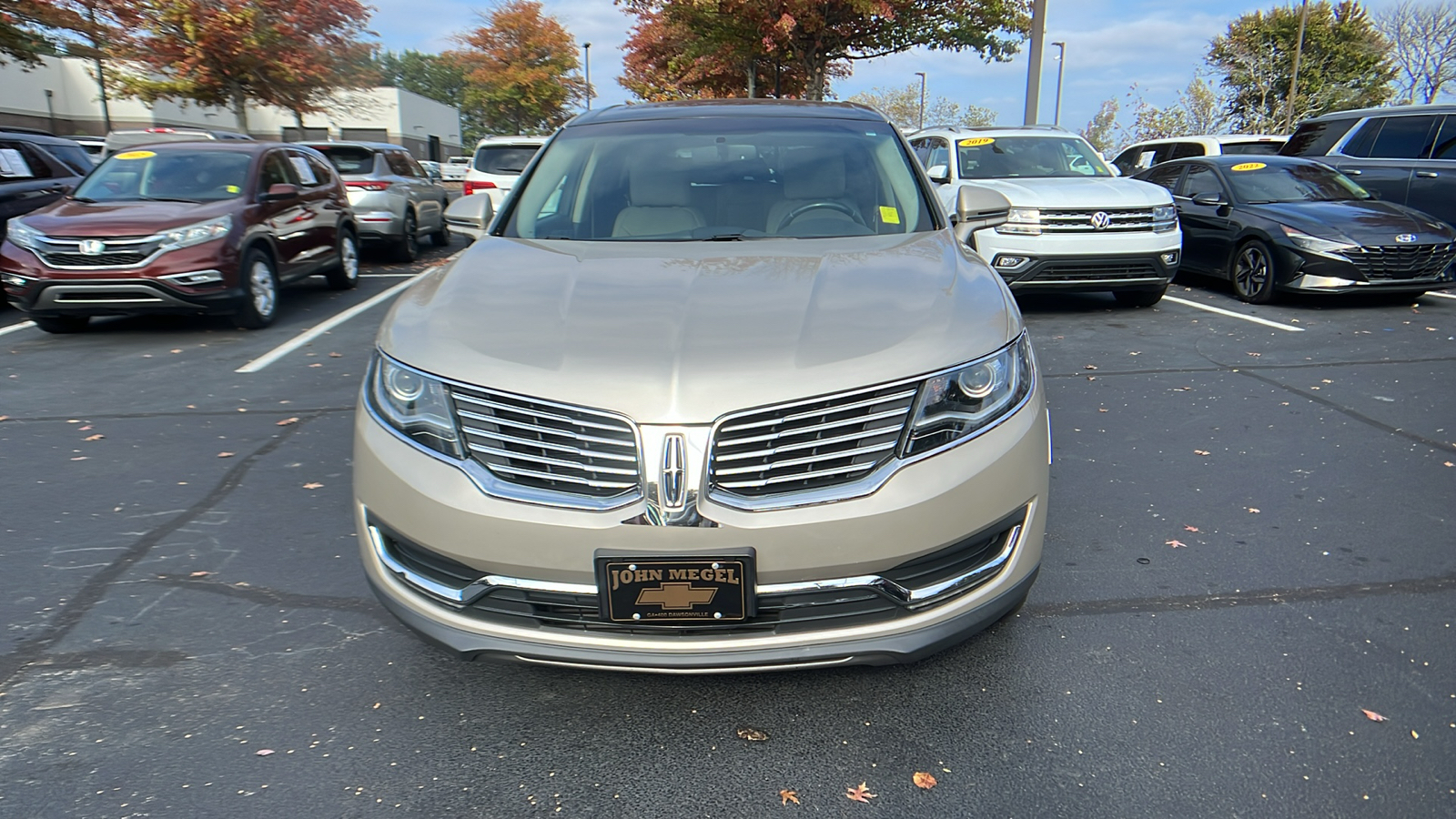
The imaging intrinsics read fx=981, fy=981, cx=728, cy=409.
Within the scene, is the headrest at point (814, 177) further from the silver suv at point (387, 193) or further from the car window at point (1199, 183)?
the silver suv at point (387, 193)

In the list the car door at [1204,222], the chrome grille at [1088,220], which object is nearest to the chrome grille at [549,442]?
the chrome grille at [1088,220]

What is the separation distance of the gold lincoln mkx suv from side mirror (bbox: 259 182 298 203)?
719 centimetres

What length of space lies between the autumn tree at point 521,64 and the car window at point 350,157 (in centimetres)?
4334

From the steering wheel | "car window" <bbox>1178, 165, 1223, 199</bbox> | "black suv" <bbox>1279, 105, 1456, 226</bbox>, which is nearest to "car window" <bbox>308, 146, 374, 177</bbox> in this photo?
"car window" <bbox>1178, 165, 1223, 199</bbox>

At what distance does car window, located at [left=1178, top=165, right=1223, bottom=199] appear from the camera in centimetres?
1024

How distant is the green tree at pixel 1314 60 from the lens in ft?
125

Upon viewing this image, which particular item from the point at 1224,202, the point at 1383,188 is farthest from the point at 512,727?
the point at 1383,188

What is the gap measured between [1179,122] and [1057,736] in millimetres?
49495

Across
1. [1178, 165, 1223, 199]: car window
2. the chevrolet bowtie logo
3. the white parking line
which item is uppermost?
[1178, 165, 1223, 199]: car window

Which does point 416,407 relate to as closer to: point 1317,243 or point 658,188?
point 658,188

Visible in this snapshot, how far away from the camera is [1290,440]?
5.10m

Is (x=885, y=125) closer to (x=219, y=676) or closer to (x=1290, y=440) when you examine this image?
(x=1290, y=440)

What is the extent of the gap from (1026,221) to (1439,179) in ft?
17.4

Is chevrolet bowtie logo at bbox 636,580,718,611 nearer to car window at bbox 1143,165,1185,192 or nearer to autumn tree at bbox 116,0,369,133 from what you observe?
car window at bbox 1143,165,1185,192
